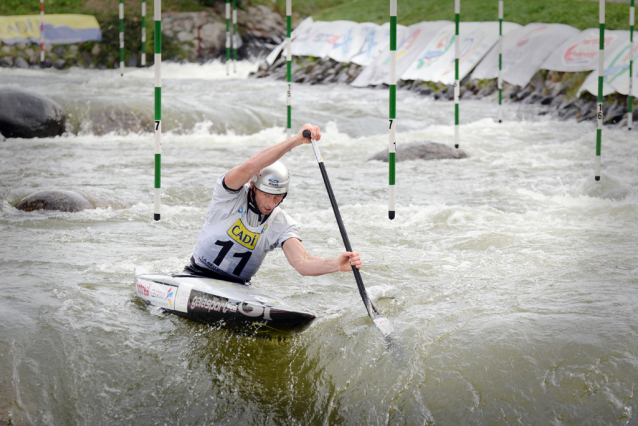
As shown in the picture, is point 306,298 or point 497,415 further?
point 306,298

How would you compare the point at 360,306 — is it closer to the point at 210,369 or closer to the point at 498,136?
the point at 210,369

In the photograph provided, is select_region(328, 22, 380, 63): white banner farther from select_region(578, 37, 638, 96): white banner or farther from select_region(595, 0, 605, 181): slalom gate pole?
select_region(595, 0, 605, 181): slalom gate pole

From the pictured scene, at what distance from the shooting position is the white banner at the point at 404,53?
1900 cm

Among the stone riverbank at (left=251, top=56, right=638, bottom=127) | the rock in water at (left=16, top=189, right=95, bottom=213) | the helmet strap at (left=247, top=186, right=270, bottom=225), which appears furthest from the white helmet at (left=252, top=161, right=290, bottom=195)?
the stone riverbank at (left=251, top=56, right=638, bottom=127)

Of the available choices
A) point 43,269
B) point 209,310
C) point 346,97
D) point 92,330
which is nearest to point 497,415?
point 209,310

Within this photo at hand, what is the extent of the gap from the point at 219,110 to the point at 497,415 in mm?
11160

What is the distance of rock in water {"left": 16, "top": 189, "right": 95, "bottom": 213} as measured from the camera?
6.25 m

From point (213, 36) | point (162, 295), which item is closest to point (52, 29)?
point (213, 36)

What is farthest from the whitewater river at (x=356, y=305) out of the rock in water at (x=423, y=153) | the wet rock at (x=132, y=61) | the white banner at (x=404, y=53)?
the wet rock at (x=132, y=61)

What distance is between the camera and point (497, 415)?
2820 millimetres

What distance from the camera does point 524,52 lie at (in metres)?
16.2

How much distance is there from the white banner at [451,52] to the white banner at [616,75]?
368 centimetres

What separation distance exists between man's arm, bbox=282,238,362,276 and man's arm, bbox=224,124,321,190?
1.47 feet

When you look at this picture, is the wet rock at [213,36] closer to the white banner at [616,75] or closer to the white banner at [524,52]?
the white banner at [524,52]
